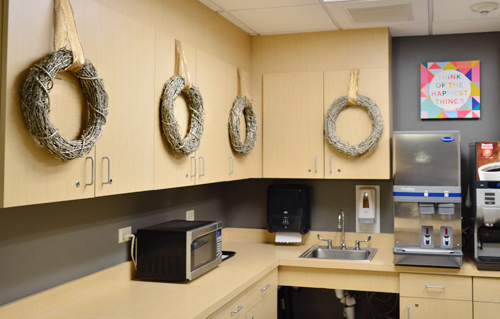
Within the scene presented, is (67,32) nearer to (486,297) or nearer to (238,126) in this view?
(238,126)

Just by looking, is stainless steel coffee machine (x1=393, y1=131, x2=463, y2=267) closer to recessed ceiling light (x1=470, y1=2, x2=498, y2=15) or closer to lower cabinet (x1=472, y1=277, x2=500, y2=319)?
lower cabinet (x1=472, y1=277, x2=500, y2=319)

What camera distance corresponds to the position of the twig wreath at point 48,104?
154 cm

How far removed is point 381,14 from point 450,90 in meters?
0.91

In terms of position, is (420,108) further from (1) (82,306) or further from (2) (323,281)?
(1) (82,306)

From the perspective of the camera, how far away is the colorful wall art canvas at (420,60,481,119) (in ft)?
11.8

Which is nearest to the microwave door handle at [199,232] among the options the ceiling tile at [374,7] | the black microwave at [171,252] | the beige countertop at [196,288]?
the black microwave at [171,252]

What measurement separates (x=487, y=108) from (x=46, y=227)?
3138 millimetres

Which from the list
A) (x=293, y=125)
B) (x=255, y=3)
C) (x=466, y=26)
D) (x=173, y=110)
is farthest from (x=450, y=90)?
(x=173, y=110)

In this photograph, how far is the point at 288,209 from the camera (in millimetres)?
3785

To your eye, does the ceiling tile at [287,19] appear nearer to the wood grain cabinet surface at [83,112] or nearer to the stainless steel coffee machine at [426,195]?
the stainless steel coffee machine at [426,195]

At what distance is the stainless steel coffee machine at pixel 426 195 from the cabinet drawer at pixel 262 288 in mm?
818

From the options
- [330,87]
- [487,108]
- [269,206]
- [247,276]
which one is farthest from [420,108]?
[247,276]

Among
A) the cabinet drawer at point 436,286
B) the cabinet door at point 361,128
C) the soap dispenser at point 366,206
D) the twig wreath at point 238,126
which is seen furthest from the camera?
the soap dispenser at point 366,206

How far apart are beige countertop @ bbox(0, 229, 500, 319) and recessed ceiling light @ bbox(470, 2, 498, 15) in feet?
5.39
